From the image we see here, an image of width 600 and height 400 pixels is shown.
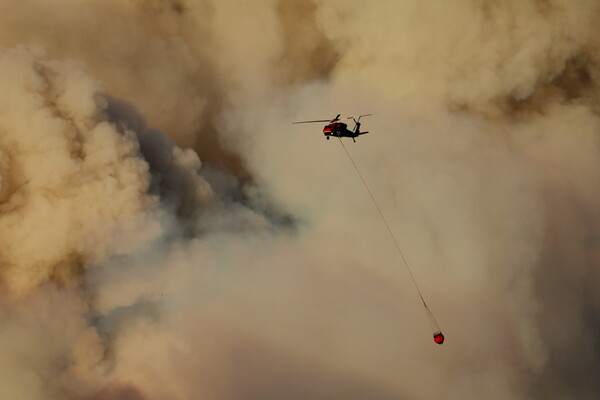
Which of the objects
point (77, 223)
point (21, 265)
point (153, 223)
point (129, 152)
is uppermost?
point (129, 152)

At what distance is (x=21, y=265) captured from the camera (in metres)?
29.6

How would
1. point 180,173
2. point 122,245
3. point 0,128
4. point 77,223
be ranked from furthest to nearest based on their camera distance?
point 180,173, point 122,245, point 77,223, point 0,128

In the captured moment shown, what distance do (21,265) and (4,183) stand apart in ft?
15.7

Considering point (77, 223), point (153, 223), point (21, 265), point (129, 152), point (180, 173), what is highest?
point (180, 173)

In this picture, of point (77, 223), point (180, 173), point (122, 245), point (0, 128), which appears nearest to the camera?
point (0, 128)

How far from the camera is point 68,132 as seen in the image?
99.2 ft

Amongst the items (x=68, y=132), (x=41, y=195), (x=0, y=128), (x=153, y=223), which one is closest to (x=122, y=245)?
(x=153, y=223)

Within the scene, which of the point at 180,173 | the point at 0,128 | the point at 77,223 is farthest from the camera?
the point at 180,173

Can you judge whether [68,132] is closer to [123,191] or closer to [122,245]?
[123,191]

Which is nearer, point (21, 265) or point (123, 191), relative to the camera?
point (21, 265)

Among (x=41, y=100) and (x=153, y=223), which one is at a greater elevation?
(x=41, y=100)

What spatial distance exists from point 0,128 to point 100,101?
573 cm

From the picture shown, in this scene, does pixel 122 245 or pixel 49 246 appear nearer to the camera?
pixel 49 246

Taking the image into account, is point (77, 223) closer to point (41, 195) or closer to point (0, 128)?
point (41, 195)
